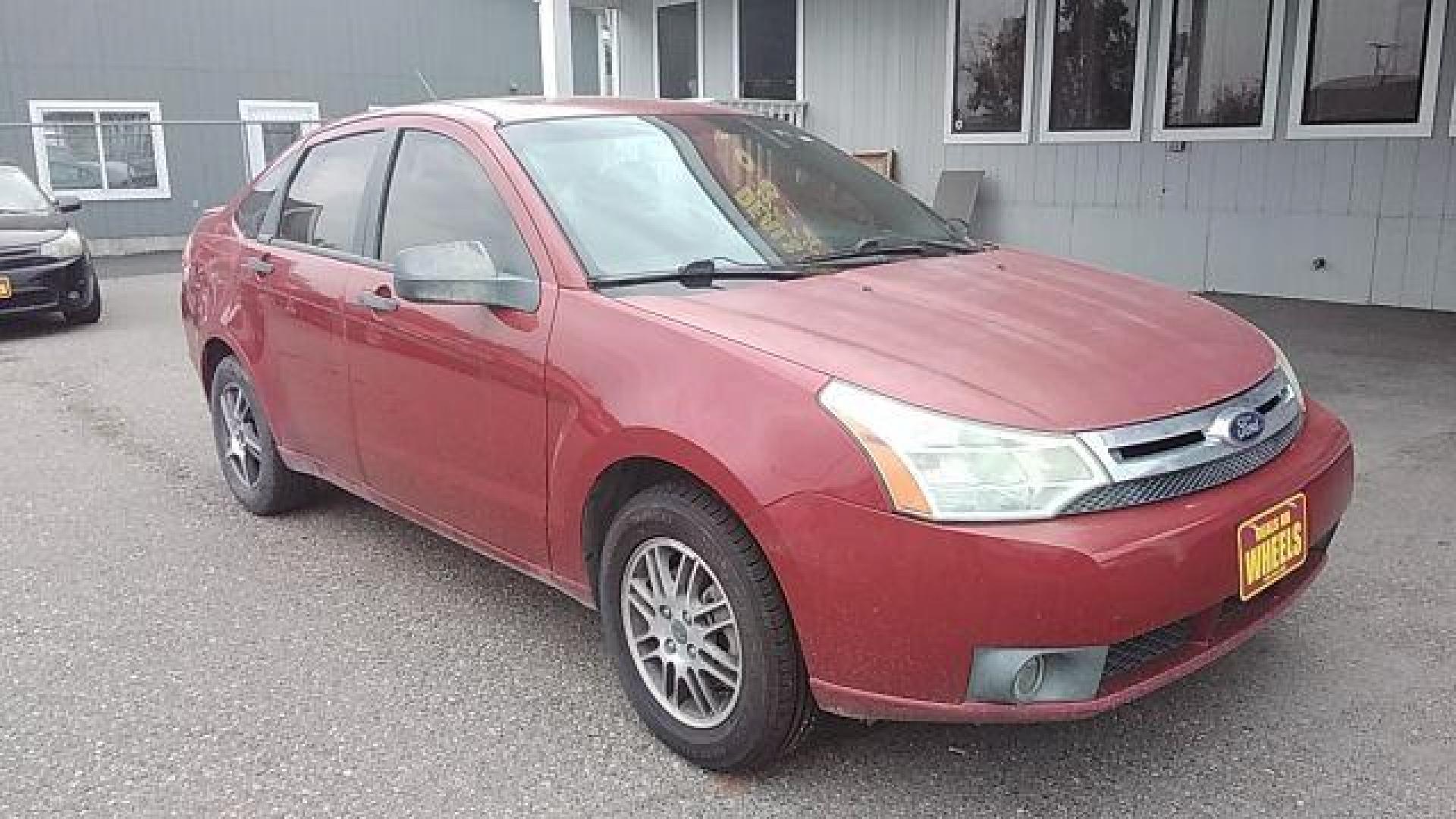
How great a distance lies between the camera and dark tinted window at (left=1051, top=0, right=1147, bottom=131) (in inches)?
380

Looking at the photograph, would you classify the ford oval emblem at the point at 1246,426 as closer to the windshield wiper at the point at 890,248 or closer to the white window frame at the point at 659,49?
the windshield wiper at the point at 890,248

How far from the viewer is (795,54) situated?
12.5 m

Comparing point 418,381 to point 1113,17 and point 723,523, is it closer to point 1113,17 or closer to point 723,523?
point 723,523

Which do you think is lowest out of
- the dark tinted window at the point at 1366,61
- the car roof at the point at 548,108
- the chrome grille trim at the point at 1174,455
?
the chrome grille trim at the point at 1174,455

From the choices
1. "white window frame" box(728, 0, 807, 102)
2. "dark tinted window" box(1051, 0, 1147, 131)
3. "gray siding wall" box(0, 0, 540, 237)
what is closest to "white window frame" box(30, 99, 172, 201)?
"gray siding wall" box(0, 0, 540, 237)

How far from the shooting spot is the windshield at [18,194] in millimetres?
9750

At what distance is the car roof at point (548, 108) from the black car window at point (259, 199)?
2.53 feet

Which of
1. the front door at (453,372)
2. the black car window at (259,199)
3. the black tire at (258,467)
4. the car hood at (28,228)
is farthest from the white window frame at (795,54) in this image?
the front door at (453,372)

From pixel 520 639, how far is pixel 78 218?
620 inches

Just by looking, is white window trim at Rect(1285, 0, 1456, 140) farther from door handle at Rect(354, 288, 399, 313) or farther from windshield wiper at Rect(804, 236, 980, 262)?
door handle at Rect(354, 288, 399, 313)

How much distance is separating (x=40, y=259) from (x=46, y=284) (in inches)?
8.6

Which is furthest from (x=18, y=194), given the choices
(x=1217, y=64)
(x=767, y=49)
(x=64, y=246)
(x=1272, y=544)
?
(x=1272, y=544)

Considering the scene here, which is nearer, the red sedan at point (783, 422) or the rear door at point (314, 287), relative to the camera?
the red sedan at point (783, 422)

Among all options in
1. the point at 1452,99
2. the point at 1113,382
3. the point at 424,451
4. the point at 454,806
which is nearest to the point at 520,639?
the point at 424,451
